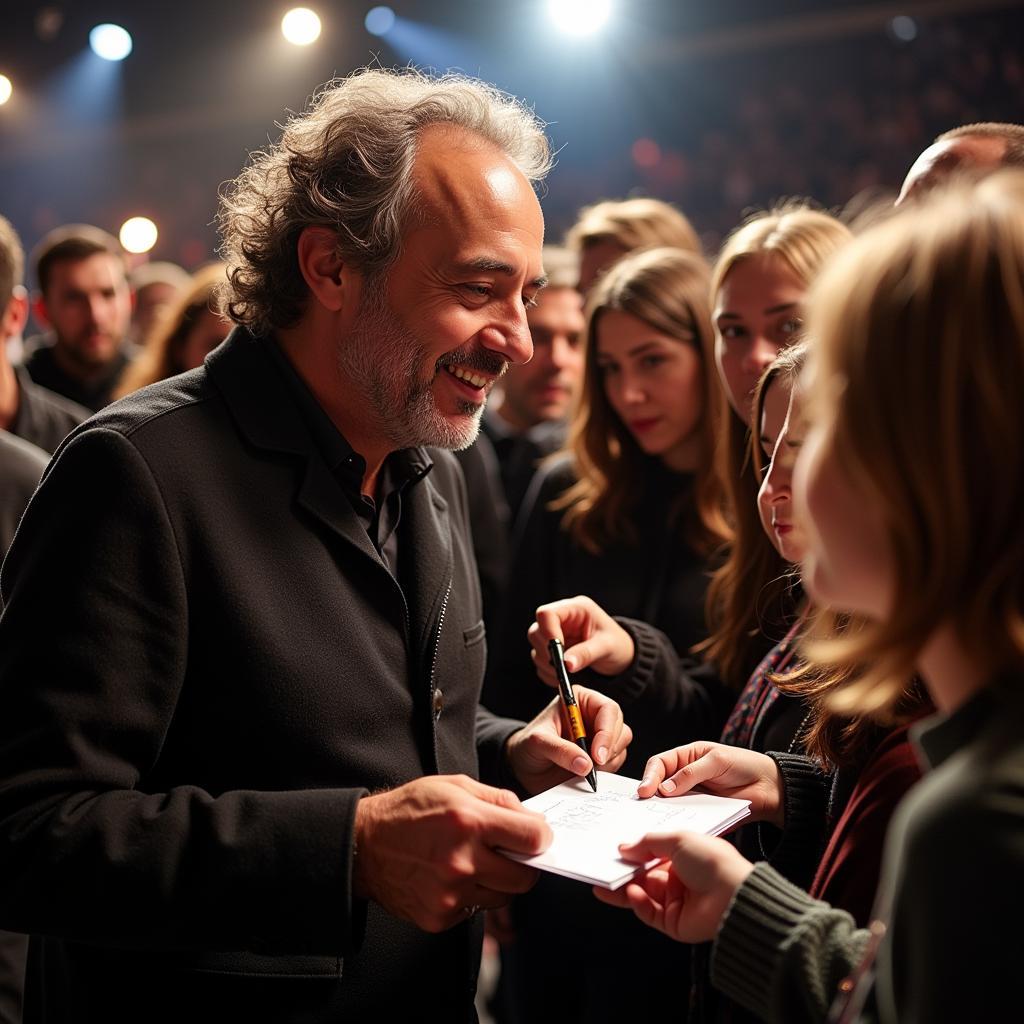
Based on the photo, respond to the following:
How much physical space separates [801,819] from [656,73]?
278 inches

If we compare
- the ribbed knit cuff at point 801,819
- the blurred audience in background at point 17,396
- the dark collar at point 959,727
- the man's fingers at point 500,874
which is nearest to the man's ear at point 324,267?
the man's fingers at point 500,874

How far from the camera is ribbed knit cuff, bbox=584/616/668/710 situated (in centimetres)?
226

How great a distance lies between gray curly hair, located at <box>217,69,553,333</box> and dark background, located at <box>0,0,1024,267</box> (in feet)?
14.9

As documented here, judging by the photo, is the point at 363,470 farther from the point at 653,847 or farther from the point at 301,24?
the point at 301,24

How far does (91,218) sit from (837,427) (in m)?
11.2

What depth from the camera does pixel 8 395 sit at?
3252 mm

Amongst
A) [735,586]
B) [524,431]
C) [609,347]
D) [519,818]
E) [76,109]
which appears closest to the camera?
[519,818]

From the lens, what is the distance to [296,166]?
6.02 feet

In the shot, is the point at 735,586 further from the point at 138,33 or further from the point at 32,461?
the point at 138,33

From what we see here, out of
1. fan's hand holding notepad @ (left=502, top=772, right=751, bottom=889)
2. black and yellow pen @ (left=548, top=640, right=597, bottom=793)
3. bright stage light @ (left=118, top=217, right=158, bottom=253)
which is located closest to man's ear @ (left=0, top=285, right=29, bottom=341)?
black and yellow pen @ (left=548, top=640, right=597, bottom=793)

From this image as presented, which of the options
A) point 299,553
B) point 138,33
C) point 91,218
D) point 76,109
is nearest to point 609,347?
point 299,553

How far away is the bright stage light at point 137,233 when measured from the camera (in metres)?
10.6

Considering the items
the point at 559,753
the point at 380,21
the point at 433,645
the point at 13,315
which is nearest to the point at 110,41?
the point at 380,21

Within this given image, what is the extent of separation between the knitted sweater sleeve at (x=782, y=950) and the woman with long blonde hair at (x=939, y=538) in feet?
0.30
